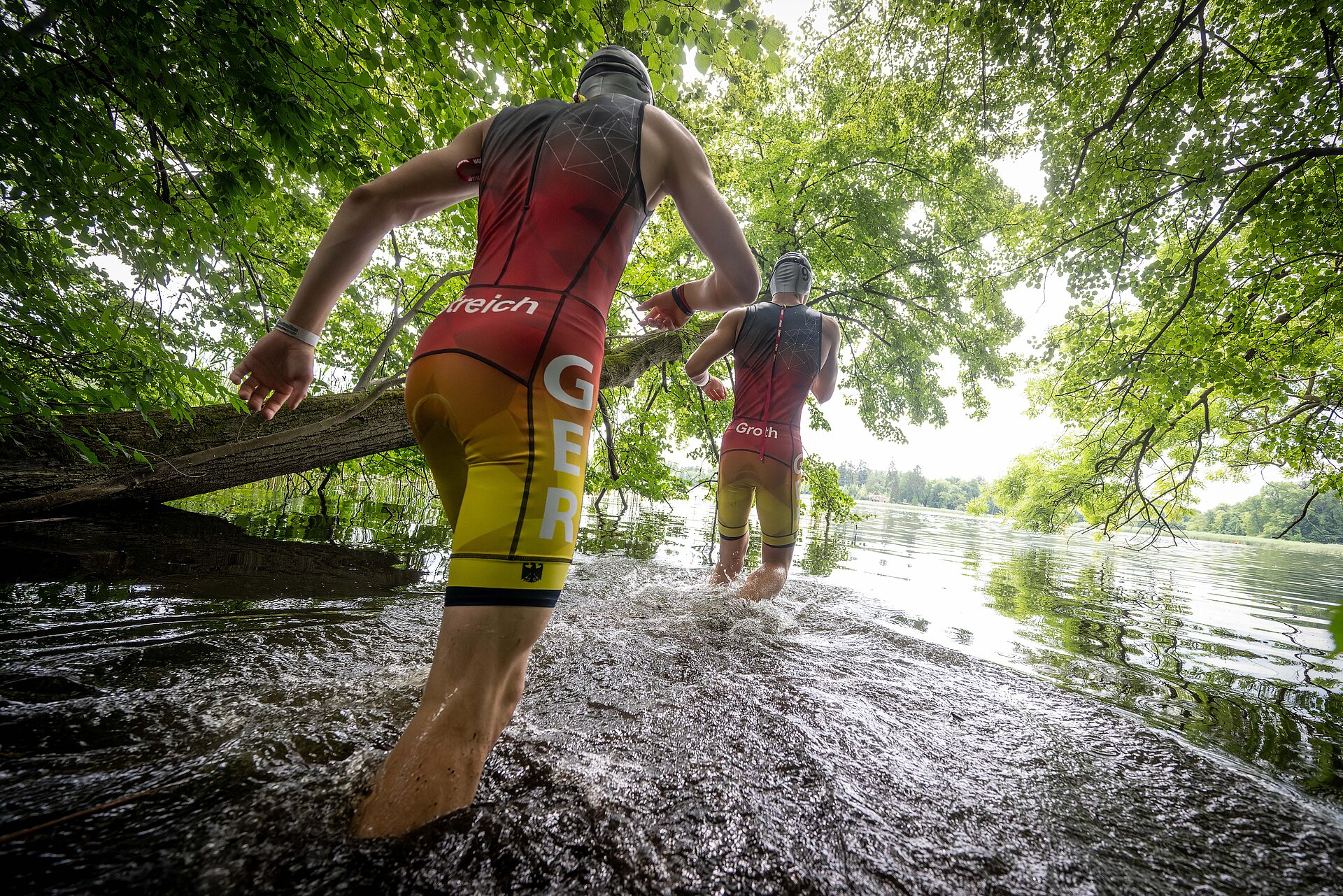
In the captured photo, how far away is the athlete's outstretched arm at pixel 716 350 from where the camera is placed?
3732mm

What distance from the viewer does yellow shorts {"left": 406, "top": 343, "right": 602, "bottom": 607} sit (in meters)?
1.13

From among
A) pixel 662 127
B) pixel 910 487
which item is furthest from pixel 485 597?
pixel 910 487

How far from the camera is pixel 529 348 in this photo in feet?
4.01

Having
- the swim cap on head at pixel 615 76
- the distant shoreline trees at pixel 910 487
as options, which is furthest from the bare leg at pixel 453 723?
the distant shoreline trees at pixel 910 487

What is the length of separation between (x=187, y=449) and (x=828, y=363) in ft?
20.2

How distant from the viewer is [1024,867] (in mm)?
1023

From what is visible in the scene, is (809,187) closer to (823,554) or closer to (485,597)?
(823,554)

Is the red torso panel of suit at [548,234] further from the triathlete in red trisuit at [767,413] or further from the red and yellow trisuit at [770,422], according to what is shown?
the red and yellow trisuit at [770,422]

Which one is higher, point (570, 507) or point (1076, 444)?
point (1076, 444)

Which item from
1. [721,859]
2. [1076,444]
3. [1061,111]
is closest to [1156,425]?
[1076,444]

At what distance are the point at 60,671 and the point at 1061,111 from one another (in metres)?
11.4

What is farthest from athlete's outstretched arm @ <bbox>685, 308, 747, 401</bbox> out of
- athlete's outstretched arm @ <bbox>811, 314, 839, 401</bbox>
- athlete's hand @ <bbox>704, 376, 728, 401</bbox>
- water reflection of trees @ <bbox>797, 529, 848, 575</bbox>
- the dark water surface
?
water reflection of trees @ <bbox>797, 529, 848, 575</bbox>

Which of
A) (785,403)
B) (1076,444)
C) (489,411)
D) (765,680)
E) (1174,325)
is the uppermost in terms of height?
(1174,325)

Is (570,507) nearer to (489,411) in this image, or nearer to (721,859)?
(489,411)
